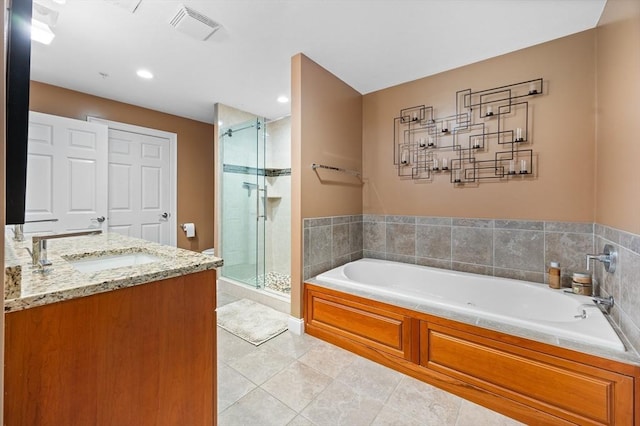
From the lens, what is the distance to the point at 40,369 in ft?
2.33

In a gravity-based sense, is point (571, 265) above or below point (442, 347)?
above

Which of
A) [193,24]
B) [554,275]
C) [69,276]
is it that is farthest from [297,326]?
[193,24]

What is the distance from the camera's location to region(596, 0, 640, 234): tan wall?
1363 mm

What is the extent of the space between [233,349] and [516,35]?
3.27 m

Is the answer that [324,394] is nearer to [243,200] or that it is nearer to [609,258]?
[609,258]

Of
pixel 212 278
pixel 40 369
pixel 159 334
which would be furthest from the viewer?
pixel 212 278

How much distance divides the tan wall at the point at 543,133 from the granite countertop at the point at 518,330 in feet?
3.21

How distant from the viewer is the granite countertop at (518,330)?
1263 millimetres

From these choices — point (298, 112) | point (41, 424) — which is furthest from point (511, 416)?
point (298, 112)

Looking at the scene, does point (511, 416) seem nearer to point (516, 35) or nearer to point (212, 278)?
point (212, 278)

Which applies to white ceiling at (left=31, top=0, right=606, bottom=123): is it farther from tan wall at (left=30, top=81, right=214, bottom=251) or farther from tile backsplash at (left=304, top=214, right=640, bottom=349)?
tile backsplash at (left=304, top=214, right=640, bottom=349)

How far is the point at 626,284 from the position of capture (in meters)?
1.40

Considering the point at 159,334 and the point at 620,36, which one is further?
the point at 620,36

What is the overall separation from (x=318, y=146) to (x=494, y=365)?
2.05m
